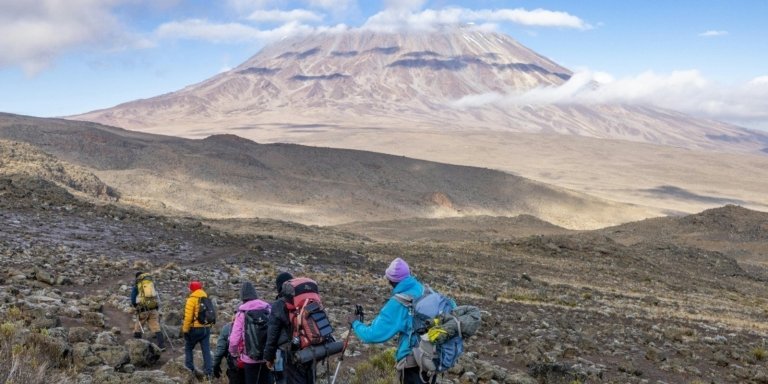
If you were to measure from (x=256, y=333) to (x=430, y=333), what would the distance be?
161 centimetres

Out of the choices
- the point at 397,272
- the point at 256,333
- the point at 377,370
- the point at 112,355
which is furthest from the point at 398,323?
the point at 112,355

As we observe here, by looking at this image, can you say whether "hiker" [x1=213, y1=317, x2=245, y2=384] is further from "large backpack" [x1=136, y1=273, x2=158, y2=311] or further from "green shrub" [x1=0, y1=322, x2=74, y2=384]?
"large backpack" [x1=136, y1=273, x2=158, y2=311]

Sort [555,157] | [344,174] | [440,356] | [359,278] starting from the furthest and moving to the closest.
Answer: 1. [555,157]
2. [344,174]
3. [359,278]
4. [440,356]

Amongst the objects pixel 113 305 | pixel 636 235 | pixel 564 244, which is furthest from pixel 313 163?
pixel 113 305

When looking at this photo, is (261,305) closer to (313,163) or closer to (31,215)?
(31,215)

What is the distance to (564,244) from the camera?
2612cm

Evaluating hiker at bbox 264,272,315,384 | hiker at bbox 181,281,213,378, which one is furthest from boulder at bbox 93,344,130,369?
hiker at bbox 264,272,315,384

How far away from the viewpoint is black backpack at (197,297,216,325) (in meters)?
7.25

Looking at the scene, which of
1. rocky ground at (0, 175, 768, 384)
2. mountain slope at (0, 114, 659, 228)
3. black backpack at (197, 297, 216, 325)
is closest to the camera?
black backpack at (197, 297, 216, 325)

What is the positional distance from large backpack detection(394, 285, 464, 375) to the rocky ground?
256 cm

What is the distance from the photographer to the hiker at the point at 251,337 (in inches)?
229

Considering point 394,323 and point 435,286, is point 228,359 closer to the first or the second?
point 394,323

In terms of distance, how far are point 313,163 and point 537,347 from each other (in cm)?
4973

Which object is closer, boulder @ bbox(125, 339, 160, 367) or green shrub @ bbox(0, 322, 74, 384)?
green shrub @ bbox(0, 322, 74, 384)
